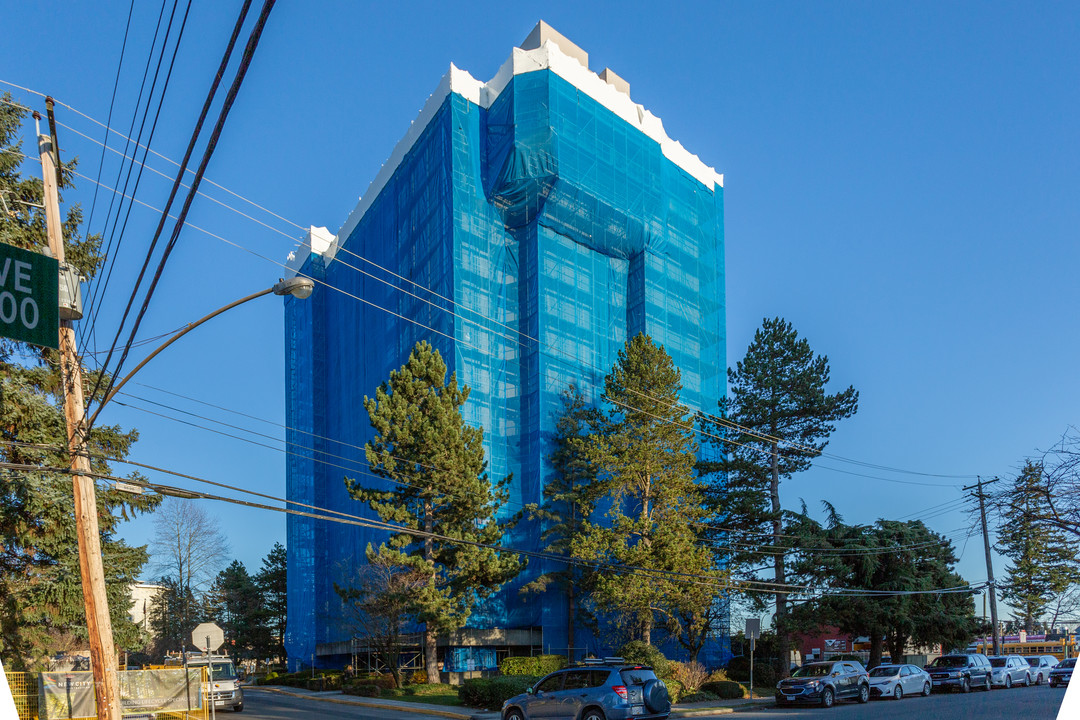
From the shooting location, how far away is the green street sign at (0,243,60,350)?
643 centimetres

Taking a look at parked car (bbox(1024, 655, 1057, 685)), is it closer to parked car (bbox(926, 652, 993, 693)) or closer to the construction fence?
parked car (bbox(926, 652, 993, 693))

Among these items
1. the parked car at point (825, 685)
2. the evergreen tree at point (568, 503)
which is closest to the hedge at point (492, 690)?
the parked car at point (825, 685)

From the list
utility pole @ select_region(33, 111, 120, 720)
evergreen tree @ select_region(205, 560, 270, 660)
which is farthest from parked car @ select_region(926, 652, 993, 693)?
evergreen tree @ select_region(205, 560, 270, 660)

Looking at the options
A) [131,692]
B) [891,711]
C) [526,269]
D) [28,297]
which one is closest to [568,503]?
[526,269]

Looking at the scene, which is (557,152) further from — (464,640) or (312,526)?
(312,526)

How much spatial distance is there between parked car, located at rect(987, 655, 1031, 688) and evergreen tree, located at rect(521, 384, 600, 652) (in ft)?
59.0

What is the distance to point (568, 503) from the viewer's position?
153 feet

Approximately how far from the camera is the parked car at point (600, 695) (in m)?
19.0

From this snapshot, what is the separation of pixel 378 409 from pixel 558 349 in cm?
1702

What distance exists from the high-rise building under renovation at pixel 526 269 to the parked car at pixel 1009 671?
18.4 meters

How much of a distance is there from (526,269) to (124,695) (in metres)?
35.7

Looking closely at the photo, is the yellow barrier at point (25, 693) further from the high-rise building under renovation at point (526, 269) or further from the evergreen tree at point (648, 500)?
the high-rise building under renovation at point (526, 269)

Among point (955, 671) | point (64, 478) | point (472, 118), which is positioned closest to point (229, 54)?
point (64, 478)

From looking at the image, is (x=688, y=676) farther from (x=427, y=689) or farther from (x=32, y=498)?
(x=32, y=498)
